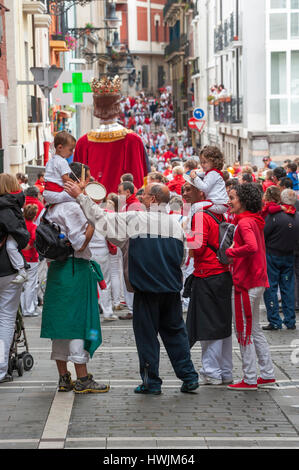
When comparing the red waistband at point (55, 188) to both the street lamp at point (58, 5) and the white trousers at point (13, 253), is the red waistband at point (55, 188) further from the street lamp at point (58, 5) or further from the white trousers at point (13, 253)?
the street lamp at point (58, 5)

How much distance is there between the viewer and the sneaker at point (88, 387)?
309 inches

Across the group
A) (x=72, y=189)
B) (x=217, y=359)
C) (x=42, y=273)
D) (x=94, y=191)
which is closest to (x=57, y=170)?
(x=72, y=189)

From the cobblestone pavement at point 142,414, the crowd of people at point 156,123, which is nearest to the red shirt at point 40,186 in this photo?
the cobblestone pavement at point 142,414

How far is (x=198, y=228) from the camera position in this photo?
8094 millimetres

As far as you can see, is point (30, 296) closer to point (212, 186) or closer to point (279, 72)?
point (212, 186)

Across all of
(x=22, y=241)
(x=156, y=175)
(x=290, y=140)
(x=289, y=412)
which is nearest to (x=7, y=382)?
(x=22, y=241)

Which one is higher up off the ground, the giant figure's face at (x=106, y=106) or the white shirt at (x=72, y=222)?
the giant figure's face at (x=106, y=106)

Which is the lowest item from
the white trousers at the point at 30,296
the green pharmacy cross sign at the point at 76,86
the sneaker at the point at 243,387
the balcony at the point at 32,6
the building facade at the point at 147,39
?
the white trousers at the point at 30,296

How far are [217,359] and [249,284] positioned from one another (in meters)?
0.74

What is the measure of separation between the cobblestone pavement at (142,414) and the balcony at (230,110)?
26853 mm

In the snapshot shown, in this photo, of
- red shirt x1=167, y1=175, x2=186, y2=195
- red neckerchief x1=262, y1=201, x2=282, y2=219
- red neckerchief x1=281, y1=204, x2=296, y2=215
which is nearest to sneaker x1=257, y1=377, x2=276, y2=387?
red neckerchief x1=262, y1=201, x2=282, y2=219

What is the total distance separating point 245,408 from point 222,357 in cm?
97

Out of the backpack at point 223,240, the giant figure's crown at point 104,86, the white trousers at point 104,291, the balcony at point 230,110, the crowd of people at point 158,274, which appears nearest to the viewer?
the crowd of people at point 158,274

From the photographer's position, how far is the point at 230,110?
37719mm
